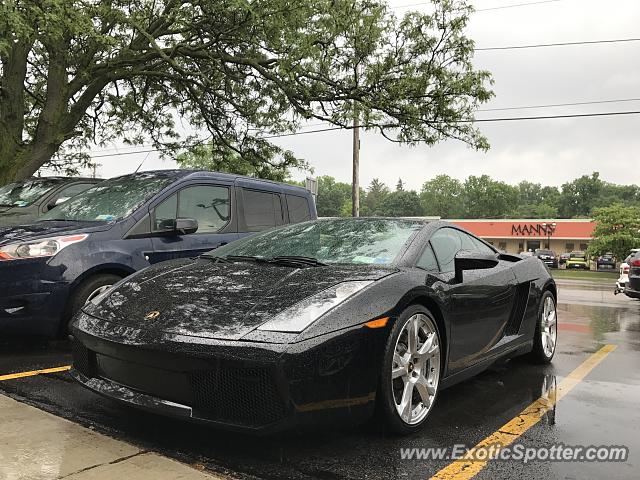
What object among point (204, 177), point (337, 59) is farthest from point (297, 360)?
point (337, 59)

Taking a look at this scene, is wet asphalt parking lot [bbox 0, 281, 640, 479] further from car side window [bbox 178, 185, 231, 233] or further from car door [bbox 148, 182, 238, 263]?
car side window [bbox 178, 185, 231, 233]

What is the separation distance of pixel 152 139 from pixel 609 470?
16.1 meters

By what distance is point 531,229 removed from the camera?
62219mm

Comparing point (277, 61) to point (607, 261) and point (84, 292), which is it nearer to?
point (84, 292)

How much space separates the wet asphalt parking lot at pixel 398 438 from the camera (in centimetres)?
276

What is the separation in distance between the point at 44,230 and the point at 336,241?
2645mm

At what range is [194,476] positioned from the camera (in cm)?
254

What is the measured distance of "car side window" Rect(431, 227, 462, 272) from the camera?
12.8 feet

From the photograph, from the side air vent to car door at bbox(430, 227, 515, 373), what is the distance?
0.09 meters

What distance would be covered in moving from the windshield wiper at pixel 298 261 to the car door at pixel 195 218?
1.92 m

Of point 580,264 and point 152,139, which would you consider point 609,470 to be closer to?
Answer: point 152,139

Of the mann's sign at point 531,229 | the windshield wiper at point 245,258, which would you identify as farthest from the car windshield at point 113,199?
the mann's sign at point 531,229

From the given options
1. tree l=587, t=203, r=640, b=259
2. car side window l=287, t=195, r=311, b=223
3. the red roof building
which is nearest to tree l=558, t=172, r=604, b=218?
the red roof building

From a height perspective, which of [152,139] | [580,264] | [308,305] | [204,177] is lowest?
[580,264]
